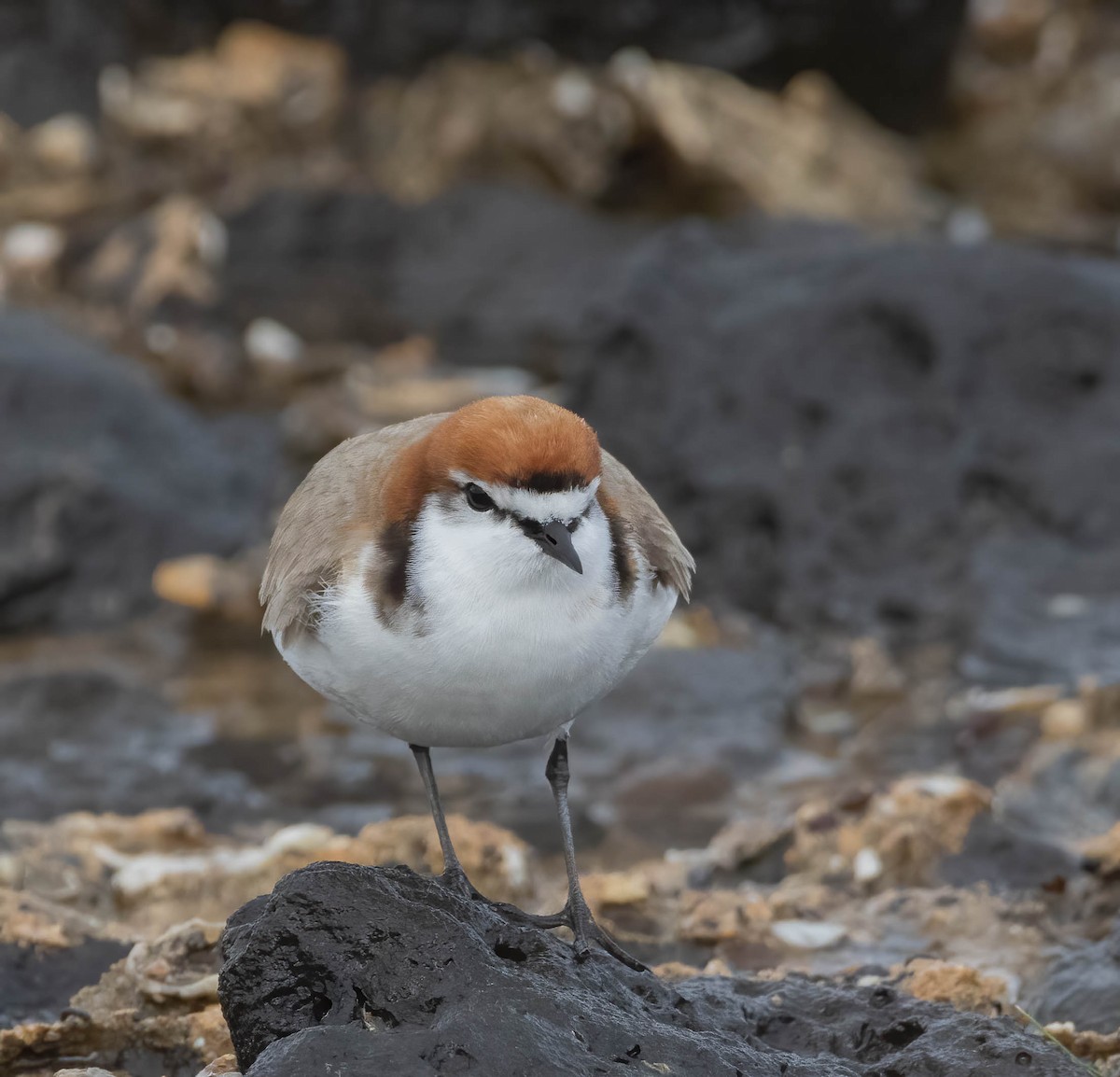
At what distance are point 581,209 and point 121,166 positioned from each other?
534cm

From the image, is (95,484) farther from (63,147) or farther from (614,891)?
(63,147)

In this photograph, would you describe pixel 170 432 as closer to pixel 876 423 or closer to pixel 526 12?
pixel 876 423

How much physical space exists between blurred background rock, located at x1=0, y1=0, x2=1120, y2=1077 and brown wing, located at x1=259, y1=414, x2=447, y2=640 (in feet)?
3.93

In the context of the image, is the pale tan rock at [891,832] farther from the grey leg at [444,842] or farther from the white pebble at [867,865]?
the grey leg at [444,842]

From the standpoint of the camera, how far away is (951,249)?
10352 mm

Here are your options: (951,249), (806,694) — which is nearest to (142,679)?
(806,694)

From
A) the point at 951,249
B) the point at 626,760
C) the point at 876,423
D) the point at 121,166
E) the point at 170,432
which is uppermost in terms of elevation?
the point at 951,249

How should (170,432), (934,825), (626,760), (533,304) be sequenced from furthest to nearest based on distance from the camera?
1. (533,304)
2. (170,432)
3. (626,760)
4. (934,825)

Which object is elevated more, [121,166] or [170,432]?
[170,432]

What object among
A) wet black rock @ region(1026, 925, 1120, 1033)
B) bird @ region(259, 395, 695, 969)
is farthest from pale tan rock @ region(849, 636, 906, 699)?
bird @ region(259, 395, 695, 969)

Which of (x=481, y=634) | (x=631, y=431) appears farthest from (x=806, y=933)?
(x=631, y=431)

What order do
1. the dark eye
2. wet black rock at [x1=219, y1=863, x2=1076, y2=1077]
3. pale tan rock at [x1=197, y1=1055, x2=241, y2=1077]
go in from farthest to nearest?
the dark eye
pale tan rock at [x1=197, y1=1055, x2=241, y2=1077]
wet black rock at [x1=219, y1=863, x2=1076, y2=1077]

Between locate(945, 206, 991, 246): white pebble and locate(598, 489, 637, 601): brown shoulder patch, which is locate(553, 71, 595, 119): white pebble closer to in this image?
locate(945, 206, 991, 246): white pebble

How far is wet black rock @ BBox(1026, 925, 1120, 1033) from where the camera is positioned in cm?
479
